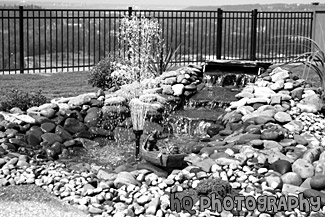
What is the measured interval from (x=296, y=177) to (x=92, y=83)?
6765mm

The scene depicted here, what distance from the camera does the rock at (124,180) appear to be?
5828mm

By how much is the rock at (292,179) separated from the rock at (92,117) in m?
3.75

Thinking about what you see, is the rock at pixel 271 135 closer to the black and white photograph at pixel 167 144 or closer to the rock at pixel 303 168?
the black and white photograph at pixel 167 144

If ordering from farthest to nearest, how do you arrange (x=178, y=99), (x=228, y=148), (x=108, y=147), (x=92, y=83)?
(x=92, y=83)
(x=178, y=99)
(x=108, y=147)
(x=228, y=148)

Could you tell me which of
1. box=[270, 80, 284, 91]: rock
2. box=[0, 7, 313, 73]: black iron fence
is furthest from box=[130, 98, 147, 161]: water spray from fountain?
box=[0, 7, 313, 73]: black iron fence

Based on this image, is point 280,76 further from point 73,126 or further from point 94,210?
point 94,210

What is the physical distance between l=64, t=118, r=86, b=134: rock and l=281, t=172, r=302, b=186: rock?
3.62 metres

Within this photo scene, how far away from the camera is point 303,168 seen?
584 centimetres

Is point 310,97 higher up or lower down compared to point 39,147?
higher up

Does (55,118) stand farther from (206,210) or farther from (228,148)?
(206,210)

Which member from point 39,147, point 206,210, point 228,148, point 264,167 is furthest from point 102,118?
point 206,210

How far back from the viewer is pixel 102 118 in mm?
8891

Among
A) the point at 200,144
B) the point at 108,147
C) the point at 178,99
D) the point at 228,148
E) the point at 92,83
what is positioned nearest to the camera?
the point at 228,148

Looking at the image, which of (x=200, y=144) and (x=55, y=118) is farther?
(x=55, y=118)
